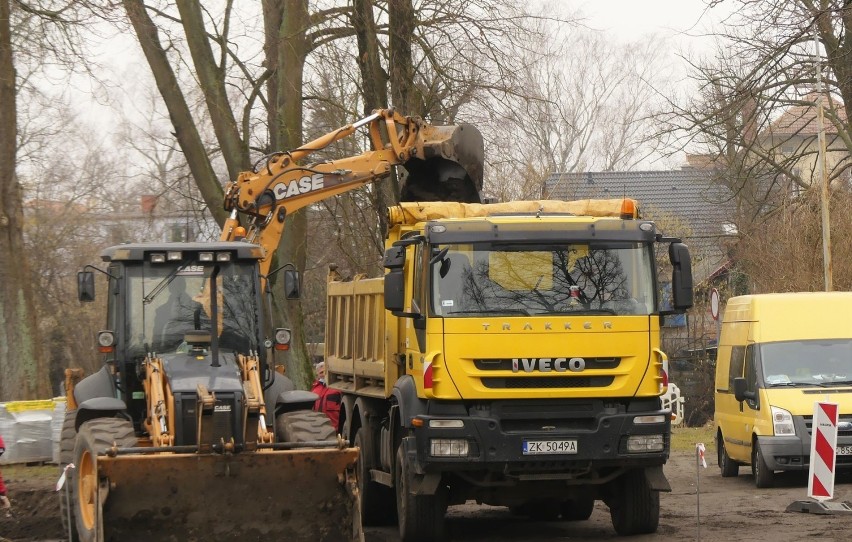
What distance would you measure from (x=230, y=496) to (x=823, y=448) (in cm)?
630

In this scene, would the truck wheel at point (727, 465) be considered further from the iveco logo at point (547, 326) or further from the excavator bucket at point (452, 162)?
the iveco logo at point (547, 326)

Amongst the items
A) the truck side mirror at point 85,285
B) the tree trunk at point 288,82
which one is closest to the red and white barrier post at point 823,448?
the truck side mirror at point 85,285

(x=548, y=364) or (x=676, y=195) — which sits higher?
(x=676, y=195)

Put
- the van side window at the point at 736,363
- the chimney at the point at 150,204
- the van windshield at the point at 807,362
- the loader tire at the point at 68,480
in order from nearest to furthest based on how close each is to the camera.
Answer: the loader tire at the point at 68,480
the van windshield at the point at 807,362
the van side window at the point at 736,363
the chimney at the point at 150,204

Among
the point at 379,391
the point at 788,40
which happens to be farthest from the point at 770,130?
the point at 379,391

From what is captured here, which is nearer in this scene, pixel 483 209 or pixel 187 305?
pixel 187 305

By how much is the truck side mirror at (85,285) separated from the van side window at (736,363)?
955 centimetres

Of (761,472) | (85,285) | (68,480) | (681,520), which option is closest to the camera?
(68,480)

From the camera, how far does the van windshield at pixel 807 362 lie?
1719 cm

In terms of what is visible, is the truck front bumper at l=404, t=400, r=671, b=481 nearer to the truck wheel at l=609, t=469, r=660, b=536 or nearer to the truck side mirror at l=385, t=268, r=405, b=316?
the truck wheel at l=609, t=469, r=660, b=536

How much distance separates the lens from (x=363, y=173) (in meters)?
16.2

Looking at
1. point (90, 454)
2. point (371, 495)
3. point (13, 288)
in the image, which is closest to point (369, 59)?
point (13, 288)

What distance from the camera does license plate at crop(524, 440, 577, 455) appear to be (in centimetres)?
1173

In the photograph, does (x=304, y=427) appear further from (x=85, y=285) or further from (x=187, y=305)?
(x=85, y=285)
